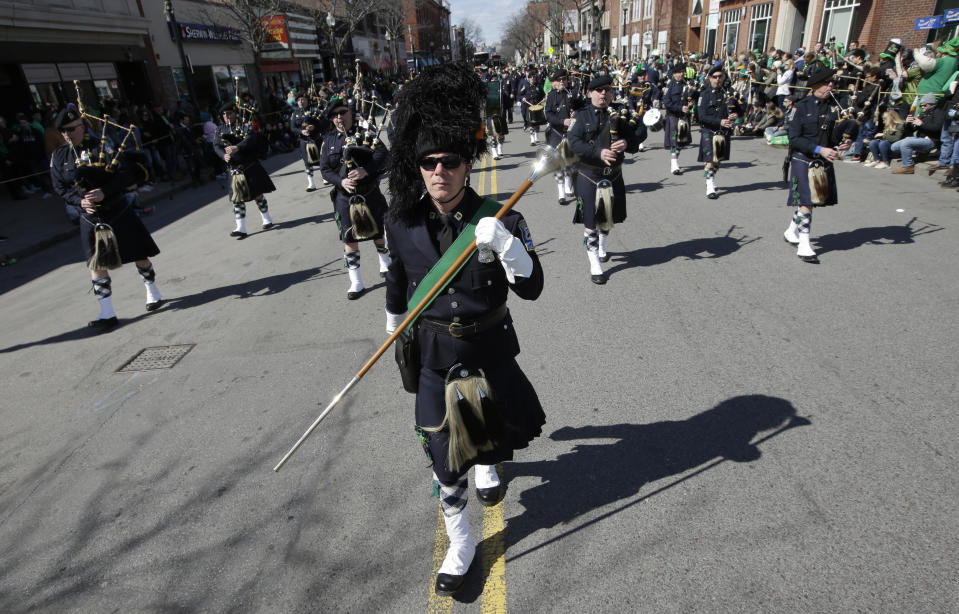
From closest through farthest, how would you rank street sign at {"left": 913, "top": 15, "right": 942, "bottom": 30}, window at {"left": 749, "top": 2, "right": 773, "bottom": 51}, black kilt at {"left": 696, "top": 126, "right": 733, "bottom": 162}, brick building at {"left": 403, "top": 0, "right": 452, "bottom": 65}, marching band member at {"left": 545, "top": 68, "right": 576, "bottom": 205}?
black kilt at {"left": 696, "top": 126, "right": 733, "bottom": 162}, marching band member at {"left": 545, "top": 68, "right": 576, "bottom": 205}, street sign at {"left": 913, "top": 15, "right": 942, "bottom": 30}, window at {"left": 749, "top": 2, "right": 773, "bottom": 51}, brick building at {"left": 403, "top": 0, "right": 452, "bottom": 65}

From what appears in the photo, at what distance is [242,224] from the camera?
33.6 feet

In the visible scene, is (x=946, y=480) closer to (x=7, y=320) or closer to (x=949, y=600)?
(x=949, y=600)

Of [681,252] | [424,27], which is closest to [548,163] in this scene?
[681,252]

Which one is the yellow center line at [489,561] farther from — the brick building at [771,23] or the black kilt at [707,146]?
the brick building at [771,23]

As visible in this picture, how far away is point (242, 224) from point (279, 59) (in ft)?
95.7

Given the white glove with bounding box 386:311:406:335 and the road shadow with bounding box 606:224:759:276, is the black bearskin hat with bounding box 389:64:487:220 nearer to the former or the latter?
the white glove with bounding box 386:311:406:335

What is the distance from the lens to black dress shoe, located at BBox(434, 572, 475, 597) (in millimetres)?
2822

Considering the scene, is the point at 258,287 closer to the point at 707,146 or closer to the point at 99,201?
the point at 99,201

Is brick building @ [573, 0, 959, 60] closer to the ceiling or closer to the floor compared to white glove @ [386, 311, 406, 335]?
closer to the ceiling

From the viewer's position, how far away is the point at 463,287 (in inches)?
104

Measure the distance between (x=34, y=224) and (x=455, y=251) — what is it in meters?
13.5

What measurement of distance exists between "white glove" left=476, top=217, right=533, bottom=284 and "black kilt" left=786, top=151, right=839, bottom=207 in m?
5.76

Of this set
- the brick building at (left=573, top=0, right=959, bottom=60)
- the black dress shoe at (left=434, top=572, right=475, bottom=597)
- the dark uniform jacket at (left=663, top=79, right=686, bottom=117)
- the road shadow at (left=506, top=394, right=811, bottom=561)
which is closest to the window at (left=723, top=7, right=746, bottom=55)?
the brick building at (left=573, top=0, right=959, bottom=60)

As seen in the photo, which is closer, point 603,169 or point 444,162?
point 444,162
